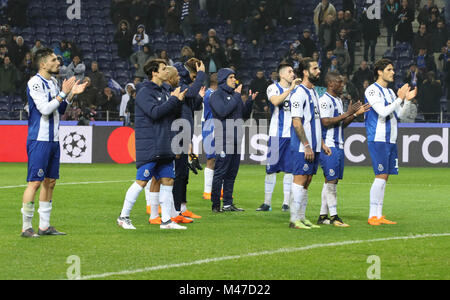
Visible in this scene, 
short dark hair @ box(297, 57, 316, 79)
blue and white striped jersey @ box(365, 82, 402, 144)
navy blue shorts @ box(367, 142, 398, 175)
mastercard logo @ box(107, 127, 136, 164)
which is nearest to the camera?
short dark hair @ box(297, 57, 316, 79)

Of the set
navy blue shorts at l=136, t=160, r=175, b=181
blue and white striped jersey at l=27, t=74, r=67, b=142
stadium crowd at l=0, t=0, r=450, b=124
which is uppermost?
stadium crowd at l=0, t=0, r=450, b=124

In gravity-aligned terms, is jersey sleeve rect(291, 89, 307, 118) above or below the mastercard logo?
above

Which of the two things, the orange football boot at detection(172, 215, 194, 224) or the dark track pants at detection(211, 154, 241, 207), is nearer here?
the orange football boot at detection(172, 215, 194, 224)

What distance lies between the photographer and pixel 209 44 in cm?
2638

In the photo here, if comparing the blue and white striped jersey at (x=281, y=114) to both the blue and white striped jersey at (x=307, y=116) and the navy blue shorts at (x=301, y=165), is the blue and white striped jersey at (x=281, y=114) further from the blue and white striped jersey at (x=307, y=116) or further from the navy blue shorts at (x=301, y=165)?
the navy blue shorts at (x=301, y=165)

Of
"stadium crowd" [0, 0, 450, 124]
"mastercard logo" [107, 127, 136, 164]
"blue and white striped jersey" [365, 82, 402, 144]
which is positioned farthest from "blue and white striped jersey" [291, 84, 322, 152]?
"mastercard logo" [107, 127, 136, 164]

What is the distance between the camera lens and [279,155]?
13.0 metres

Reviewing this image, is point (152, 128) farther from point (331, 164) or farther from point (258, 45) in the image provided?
point (258, 45)

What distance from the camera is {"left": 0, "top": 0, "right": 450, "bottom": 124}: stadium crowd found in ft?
82.8

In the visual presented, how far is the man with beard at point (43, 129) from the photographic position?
9750mm

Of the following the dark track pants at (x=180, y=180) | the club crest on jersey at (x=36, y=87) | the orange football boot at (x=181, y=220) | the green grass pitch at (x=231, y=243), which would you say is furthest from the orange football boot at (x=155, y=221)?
the club crest on jersey at (x=36, y=87)

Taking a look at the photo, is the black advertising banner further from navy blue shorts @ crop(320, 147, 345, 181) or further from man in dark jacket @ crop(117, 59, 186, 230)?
man in dark jacket @ crop(117, 59, 186, 230)

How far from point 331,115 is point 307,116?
2.68 feet
